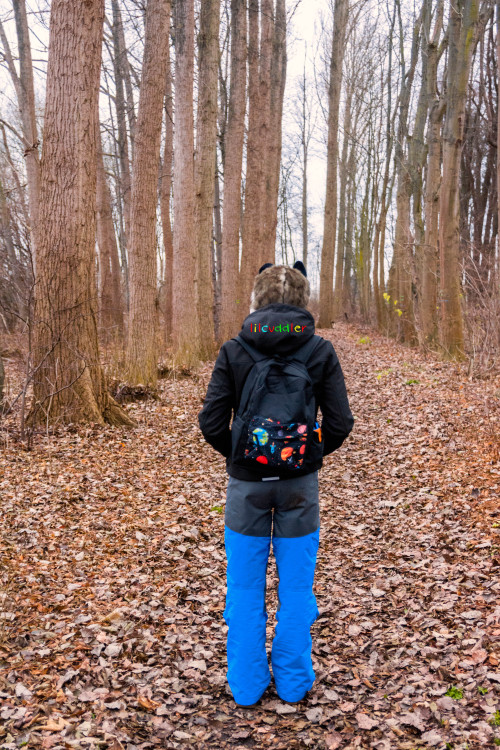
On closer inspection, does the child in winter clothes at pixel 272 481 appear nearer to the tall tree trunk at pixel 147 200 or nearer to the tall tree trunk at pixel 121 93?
the tall tree trunk at pixel 147 200

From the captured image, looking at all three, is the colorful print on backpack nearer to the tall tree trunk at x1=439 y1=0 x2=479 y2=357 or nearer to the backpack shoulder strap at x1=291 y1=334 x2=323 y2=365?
the backpack shoulder strap at x1=291 y1=334 x2=323 y2=365

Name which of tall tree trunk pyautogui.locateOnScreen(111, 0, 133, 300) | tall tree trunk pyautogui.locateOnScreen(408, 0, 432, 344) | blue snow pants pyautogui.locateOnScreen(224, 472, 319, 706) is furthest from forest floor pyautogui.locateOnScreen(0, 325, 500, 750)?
tall tree trunk pyautogui.locateOnScreen(111, 0, 133, 300)

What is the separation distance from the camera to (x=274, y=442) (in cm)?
269

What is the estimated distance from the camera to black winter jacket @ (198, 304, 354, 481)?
2.75 meters

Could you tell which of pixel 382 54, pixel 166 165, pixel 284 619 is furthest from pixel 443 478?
pixel 382 54

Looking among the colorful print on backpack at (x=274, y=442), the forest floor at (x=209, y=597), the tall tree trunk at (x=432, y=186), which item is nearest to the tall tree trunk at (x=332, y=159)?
the tall tree trunk at (x=432, y=186)

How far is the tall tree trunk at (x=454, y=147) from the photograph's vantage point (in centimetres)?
1088

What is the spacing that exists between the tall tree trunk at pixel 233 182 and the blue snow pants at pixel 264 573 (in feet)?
39.4

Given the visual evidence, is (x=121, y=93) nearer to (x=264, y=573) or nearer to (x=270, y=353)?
(x=270, y=353)

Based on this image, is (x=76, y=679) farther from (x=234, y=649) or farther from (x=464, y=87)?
(x=464, y=87)

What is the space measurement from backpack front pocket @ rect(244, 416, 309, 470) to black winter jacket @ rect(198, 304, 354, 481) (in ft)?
0.34

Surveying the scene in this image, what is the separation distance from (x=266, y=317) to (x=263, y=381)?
0.32 m

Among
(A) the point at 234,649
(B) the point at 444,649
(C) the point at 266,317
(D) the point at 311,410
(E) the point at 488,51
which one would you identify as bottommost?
(B) the point at 444,649

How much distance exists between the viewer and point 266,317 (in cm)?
275
